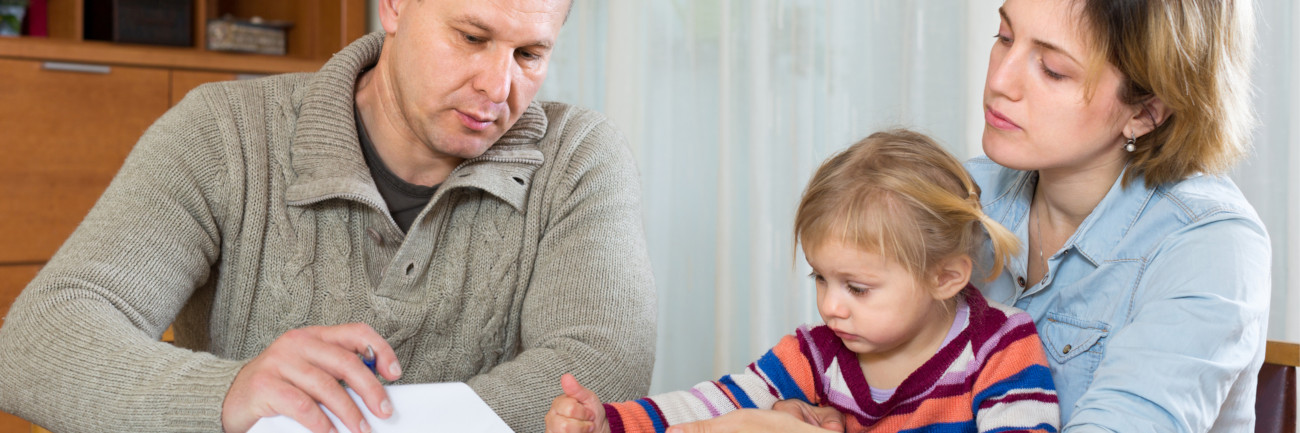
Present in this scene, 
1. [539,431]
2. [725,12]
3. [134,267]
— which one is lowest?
[539,431]

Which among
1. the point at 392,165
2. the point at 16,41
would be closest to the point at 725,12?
the point at 392,165

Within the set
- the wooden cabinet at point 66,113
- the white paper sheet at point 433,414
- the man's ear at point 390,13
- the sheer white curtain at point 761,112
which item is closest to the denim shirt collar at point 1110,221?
the sheer white curtain at point 761,112

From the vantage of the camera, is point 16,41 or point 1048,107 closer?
point 1048,107

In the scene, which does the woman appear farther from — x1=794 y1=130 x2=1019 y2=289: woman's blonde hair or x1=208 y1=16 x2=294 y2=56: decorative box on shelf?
x1=208 y1=16 x2=294 y2=56: decorative box on shelf

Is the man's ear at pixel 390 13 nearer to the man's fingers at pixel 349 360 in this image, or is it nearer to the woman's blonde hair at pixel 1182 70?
the man's fingers at pixel 349 360

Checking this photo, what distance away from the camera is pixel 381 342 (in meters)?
0.95

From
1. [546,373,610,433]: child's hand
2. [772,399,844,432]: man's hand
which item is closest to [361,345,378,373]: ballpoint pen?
[546,373,610,433]: child's hand

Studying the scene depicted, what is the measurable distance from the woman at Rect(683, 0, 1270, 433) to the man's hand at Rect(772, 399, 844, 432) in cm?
11

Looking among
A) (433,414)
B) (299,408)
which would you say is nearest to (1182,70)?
(433,414)

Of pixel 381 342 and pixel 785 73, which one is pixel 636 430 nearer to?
pixel 381 342

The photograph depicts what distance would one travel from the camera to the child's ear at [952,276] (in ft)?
3.51

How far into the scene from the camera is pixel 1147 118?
107 centimetres

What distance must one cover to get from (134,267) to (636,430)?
0.62 m

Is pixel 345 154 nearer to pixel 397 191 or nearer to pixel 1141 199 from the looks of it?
pixel 397 191
